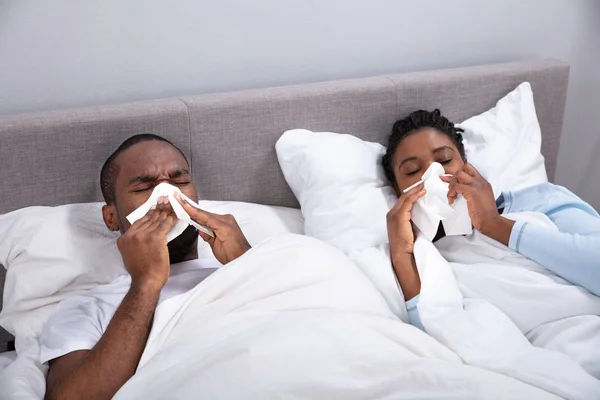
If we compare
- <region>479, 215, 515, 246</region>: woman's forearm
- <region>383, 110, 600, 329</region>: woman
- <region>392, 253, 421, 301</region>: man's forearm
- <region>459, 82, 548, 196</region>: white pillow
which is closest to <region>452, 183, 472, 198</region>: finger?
<region>383, 110, 600, 329</region>: woman

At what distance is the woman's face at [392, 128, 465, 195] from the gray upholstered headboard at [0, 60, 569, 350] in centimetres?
25

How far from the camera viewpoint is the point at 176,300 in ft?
5.46

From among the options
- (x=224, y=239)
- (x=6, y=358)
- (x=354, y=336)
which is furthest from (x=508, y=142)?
(x=6, y=358)

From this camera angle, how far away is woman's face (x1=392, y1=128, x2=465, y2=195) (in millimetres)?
2047

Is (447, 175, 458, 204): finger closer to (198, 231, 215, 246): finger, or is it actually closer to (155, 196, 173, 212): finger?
(198, 231, 215, 246): finger

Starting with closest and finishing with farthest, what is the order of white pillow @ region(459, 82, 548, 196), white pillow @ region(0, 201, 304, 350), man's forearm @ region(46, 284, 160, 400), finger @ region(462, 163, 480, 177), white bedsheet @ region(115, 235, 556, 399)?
white bedsheet @ region(115, 235, 556, 399)
man's forearm @ region(46, 284, 160, 400)
white pillow @ region(0, 201, 304, 350)
finger @ region(462, 163, 480, 177)
white pillow @ region(459, 82, 548, 196)

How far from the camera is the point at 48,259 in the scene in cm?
183

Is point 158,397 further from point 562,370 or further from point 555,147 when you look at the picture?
point 555,147

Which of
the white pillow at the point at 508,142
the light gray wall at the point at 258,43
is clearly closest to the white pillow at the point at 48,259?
the light gray wall at the point at 258,43

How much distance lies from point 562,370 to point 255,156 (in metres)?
1.08

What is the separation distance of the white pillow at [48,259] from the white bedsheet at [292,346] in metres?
0.34

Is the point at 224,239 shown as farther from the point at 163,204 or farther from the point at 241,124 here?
the point at 241,124

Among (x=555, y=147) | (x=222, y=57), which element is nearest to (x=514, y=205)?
(x=555, y=147)

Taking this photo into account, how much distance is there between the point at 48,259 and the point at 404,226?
3.08ft
